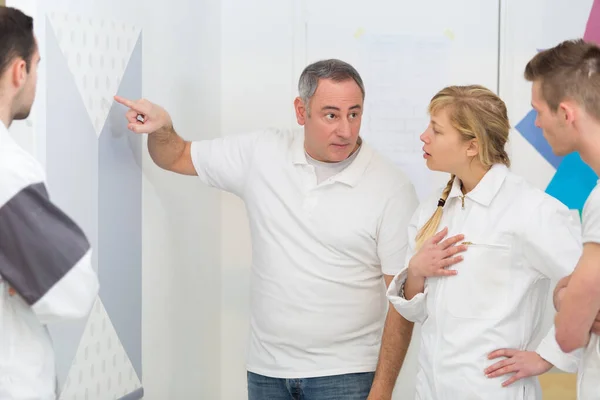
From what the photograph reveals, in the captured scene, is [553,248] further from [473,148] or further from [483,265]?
[473,148]

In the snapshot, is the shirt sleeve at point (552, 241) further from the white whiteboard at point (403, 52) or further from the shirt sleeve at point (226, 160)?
the white whiteboard at point (403, 52)

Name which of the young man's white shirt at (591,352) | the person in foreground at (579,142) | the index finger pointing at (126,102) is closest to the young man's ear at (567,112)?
the person in foreground at (579,142)

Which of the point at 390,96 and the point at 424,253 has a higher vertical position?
the point at 390,96

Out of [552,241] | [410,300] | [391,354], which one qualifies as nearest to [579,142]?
[552,241]

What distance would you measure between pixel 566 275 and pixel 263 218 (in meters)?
0.87

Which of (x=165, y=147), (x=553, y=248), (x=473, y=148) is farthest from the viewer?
(x=165, y=147)

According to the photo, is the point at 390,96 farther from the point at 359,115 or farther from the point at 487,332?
the point at 487,332

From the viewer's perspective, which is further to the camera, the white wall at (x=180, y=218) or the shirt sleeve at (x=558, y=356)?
the white wall at (x=180, y=218)

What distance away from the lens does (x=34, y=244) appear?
4.52ft

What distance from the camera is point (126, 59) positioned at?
7.20 feet

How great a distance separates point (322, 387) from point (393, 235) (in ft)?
1.48

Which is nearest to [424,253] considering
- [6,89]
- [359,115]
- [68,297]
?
[359,115]

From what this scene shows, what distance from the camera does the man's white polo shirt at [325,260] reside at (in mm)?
2227

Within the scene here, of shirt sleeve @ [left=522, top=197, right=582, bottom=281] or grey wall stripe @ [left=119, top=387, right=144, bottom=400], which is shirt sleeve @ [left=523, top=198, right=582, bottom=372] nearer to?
shirt sleeve @ [left=522, top=197, right=582, bottom=281]
